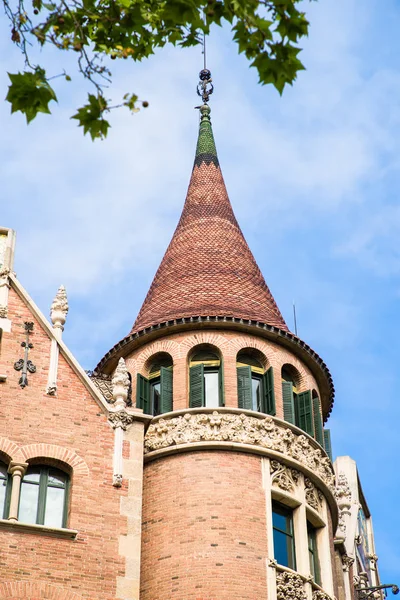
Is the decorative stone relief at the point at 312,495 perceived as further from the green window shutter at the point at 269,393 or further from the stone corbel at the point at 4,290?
the stone corbel at the point at 4,290

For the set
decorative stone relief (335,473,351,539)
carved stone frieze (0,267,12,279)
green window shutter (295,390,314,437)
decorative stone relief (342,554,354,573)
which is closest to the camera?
carved stone frieze (0,267,12,279)

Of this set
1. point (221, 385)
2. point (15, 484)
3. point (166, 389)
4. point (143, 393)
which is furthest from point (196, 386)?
point (15, 484)

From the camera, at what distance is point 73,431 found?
921 inches

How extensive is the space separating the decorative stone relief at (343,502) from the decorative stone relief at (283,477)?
12.2 feet

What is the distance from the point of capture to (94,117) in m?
13.3

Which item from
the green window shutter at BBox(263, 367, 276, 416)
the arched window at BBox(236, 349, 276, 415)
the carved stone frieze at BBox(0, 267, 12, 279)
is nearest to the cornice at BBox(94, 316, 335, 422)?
the arched window at BBox(236, 349, 276, 415)

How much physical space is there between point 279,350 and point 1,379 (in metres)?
7.30

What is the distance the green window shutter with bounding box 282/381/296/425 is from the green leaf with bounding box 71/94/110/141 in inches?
559

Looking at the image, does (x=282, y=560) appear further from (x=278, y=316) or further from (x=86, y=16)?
(x=86, y=16)

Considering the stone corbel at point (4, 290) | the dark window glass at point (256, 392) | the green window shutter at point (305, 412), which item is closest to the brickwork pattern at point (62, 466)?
the stone corbel at point (4, 290)

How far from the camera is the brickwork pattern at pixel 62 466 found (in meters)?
21.0

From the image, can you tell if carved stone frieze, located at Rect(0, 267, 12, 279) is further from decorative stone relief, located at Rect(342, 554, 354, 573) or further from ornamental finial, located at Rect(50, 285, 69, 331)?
decorative stone relief, located at Rect(342, 554, 354, 573)

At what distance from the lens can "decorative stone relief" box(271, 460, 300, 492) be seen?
24.8 meters

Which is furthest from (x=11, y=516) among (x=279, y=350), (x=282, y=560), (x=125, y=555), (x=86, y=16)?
(x=86, y=16)
